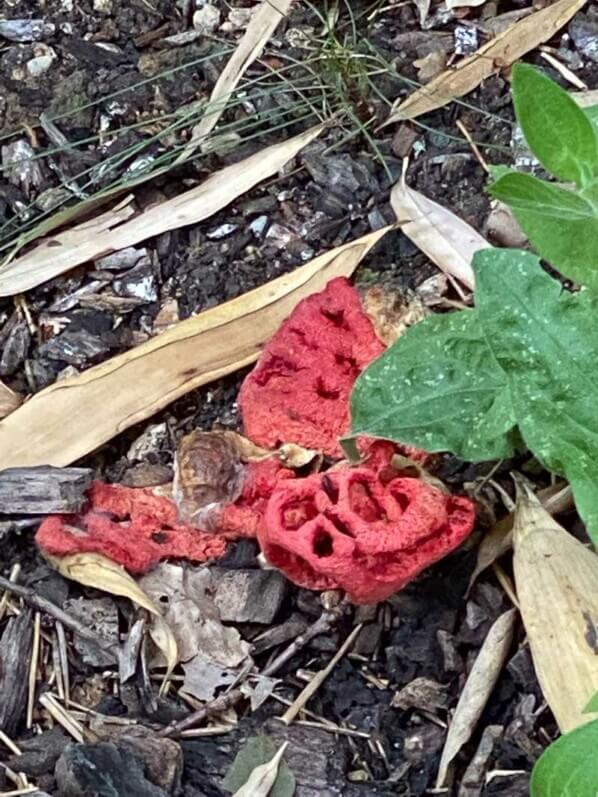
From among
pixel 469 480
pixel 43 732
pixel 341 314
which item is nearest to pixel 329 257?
pixel 341 314

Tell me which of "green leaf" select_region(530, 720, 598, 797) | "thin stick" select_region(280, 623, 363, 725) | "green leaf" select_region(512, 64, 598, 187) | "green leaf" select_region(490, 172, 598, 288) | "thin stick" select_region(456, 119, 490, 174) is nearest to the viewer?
"green leaf" select_region(512, 64, 598, 187)

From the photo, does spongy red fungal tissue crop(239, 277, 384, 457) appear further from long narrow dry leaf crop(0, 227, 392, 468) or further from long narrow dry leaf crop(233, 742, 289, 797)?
long narrow dry leaf crop(233, 742, 289, 797)

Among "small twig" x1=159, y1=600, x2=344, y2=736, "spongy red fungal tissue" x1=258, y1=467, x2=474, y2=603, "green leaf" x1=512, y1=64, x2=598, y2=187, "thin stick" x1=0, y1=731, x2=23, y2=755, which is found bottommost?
"thin stick" x1=0, y1=731, x2=23, y2=755

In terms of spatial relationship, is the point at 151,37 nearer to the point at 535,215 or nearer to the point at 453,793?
the point at 535,215

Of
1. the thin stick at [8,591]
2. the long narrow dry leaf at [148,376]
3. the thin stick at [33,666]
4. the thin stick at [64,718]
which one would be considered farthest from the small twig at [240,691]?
the long narrow dry leaf at [148,376]

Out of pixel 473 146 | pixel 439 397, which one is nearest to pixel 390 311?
pixel 439 397

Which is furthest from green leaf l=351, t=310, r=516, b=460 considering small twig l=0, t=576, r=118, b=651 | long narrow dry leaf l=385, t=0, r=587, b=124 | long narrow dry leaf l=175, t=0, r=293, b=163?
long narrow dry leaf l=175, t=0, r=293, b=163
